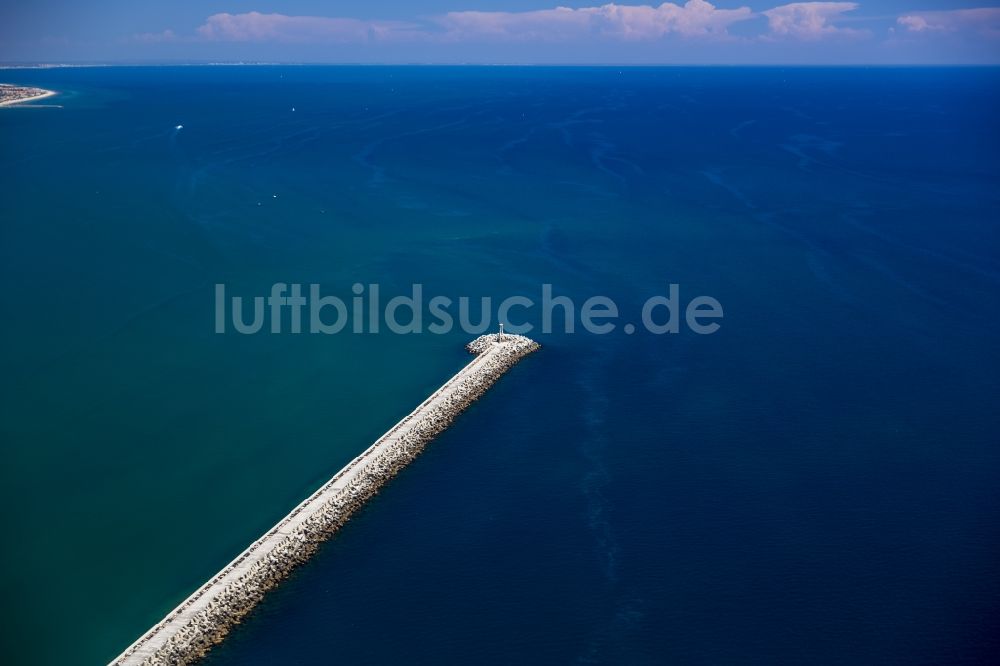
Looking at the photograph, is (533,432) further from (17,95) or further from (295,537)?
(17,95)

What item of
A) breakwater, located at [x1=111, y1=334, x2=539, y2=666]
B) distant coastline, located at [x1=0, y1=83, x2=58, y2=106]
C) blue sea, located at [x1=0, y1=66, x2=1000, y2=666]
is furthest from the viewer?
distant coastline, located at [x1=0, y1=83, x2=58, y2=106]

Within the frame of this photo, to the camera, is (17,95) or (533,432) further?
(17,95)

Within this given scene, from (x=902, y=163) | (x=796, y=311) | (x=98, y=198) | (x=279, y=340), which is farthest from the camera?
(x=902, y=163)

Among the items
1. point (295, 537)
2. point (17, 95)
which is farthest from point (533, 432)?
point (17, 95)

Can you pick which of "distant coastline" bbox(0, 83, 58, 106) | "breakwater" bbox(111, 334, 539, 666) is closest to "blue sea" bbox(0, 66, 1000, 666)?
"breakwater" bbox(111, 334, 539, 666)

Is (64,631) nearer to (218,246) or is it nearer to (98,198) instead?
(218,246)

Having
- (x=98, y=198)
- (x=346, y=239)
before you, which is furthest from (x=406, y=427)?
(x=98, y=198)

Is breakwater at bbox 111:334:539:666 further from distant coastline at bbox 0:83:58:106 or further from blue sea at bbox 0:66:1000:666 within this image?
distant coastline at bbox 0:83:58:106
